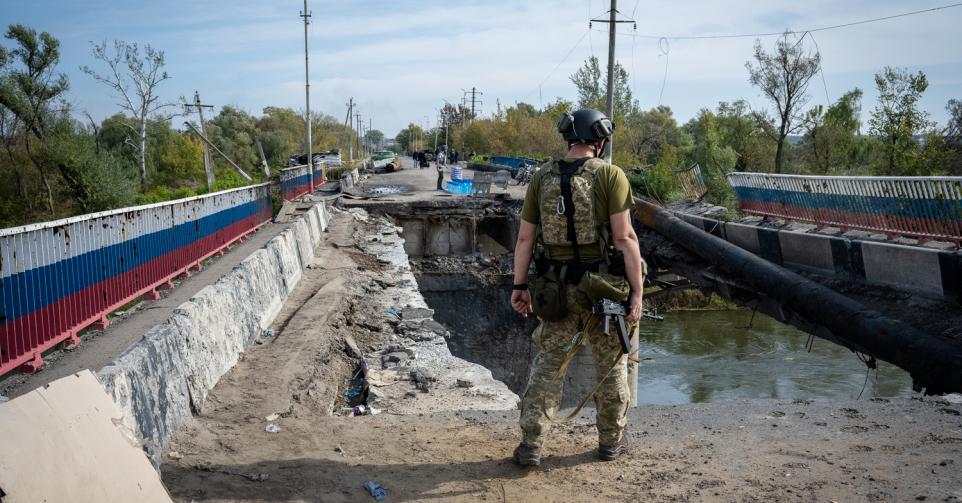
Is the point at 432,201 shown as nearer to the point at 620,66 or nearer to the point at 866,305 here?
the point at 866,305

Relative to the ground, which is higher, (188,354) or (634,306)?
(634,306)

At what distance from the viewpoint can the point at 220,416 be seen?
16.3 ft

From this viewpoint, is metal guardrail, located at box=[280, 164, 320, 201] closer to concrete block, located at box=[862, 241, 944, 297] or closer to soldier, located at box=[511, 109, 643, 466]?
concrete block, located at box=[862, 241, 944, 297]

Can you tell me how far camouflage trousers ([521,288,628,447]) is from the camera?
417 centimetres

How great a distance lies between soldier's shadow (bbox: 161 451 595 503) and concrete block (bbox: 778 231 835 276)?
10.3m

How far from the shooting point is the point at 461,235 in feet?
106

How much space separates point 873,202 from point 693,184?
12.2 meters

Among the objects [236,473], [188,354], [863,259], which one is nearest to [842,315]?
[863,259]

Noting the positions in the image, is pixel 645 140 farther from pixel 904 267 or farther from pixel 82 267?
pixel 82 267

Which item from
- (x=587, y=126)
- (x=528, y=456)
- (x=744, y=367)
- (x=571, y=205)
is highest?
(x=587, y=126)

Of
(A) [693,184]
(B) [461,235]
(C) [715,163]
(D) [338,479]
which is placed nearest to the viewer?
(D) [338,479]

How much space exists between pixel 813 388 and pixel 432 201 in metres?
16.1

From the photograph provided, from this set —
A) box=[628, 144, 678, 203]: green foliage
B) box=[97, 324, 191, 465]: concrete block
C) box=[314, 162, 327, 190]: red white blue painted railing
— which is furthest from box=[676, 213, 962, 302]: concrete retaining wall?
box=[314, 162, 327, 190]: red white blue painted railing

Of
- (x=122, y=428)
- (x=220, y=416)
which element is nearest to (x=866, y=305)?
(x=220, y=416)
